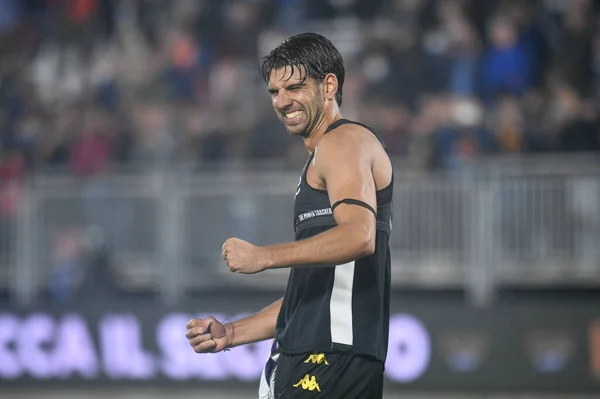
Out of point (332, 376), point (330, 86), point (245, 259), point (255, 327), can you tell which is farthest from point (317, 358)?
point (330, 86)

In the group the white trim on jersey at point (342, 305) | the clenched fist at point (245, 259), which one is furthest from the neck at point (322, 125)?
the clenched fist at point (245, 259)

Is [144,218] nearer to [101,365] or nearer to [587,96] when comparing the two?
[101,365]

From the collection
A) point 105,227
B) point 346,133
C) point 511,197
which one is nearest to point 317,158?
point 346,133

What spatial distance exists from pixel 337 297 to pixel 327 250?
0.43 meters

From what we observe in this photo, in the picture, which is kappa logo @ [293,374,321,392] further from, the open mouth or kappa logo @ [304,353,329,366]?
the open mouth

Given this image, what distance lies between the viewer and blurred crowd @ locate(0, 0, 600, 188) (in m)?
12.7

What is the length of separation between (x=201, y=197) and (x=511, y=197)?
11.4 feet

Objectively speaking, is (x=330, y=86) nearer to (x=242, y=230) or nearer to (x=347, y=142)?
(x=347, y=142)

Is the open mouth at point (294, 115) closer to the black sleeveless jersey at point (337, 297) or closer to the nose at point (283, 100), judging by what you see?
the nose at point (283, 100)

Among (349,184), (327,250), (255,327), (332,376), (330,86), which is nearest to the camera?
(327,250)

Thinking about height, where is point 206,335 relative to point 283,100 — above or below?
below

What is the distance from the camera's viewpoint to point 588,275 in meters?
12.0

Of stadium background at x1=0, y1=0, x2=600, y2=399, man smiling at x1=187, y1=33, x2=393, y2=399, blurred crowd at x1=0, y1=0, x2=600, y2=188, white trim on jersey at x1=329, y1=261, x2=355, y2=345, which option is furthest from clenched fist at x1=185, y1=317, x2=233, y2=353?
blurred crowd at x1=0, y1=0, x2=600, y2=188

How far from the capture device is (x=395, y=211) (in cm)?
1240
